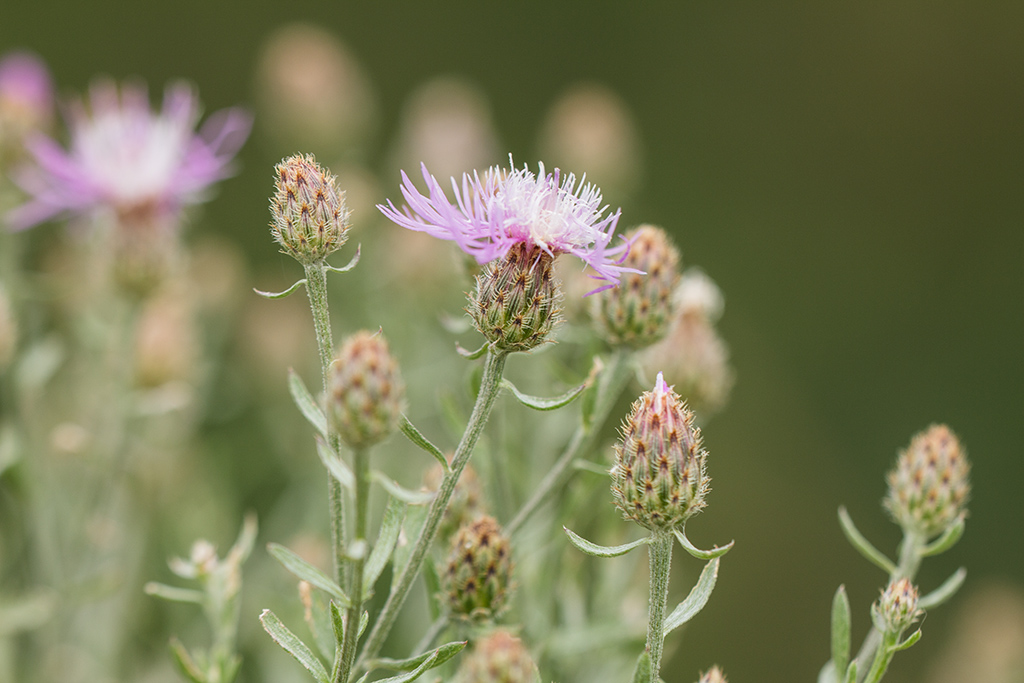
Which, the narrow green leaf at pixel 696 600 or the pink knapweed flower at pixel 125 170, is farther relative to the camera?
the pink knapweed flower at pixel 125 170

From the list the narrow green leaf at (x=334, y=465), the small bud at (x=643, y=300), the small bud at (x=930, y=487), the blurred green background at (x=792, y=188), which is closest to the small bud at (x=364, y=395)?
the narrow green leaf at (x=334, y=465)

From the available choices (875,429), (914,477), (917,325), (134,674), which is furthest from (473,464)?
(917,325)

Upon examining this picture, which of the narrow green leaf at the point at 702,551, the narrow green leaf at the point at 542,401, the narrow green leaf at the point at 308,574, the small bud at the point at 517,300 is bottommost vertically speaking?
the narrow green leaf at the point at 308,574

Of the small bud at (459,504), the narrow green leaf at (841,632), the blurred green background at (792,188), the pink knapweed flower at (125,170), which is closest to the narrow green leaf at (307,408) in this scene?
the small bud at (459,504)

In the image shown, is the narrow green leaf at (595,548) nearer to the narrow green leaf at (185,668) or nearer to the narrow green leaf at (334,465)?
the narrow green leaf at (334,465)

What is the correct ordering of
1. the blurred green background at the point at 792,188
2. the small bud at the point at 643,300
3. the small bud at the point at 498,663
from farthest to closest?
the blurred green background at the point at 792,188
the small bud at the point at 643,300
the small bud at the point at 498,663

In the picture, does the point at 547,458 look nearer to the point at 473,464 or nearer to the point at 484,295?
the point at 473,464

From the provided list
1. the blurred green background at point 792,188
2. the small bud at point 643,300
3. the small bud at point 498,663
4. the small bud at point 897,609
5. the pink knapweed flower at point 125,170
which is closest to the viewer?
the small bud at point 498,663

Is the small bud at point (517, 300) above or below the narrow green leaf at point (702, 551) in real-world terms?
above
